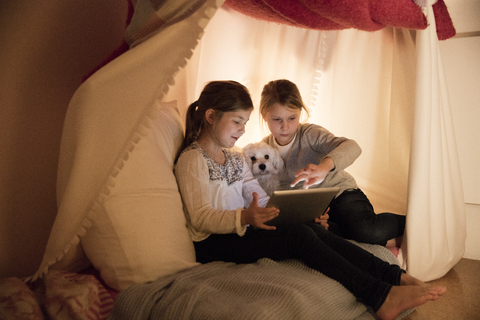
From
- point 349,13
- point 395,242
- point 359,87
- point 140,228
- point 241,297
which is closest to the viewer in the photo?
point 241,297

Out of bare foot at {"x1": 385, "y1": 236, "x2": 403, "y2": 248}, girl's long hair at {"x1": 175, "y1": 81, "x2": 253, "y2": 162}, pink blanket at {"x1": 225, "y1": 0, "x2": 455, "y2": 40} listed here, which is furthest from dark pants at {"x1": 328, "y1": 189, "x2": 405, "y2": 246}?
pink blanket at {"x1": 225, "y1": 0, "x2": 455, "y2": 40}

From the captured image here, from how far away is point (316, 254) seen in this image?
3.08ft

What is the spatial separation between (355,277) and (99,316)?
66cm

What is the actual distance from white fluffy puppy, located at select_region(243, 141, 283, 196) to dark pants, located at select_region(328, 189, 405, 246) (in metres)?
0.28

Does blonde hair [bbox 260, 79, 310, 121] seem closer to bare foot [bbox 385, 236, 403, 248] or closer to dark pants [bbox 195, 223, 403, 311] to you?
dark pants [bbox 195, 223, 403, 311]

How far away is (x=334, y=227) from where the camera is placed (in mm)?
1317

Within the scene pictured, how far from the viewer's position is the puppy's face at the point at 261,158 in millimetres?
1426

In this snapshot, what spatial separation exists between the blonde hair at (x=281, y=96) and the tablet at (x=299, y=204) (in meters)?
0.49

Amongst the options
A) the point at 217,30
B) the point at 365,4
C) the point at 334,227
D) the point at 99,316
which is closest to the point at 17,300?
the point at 99,316

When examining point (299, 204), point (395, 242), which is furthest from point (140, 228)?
point (395, 242)

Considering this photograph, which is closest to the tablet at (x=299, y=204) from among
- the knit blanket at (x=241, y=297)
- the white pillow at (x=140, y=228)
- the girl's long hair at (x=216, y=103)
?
the knit blanket at (x=241, y=297)

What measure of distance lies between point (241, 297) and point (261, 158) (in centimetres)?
73

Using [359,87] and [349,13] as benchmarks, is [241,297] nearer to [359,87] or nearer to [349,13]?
[349,13]

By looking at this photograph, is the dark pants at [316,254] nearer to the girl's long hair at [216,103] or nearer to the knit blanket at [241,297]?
the knit blanket at [241,297]
